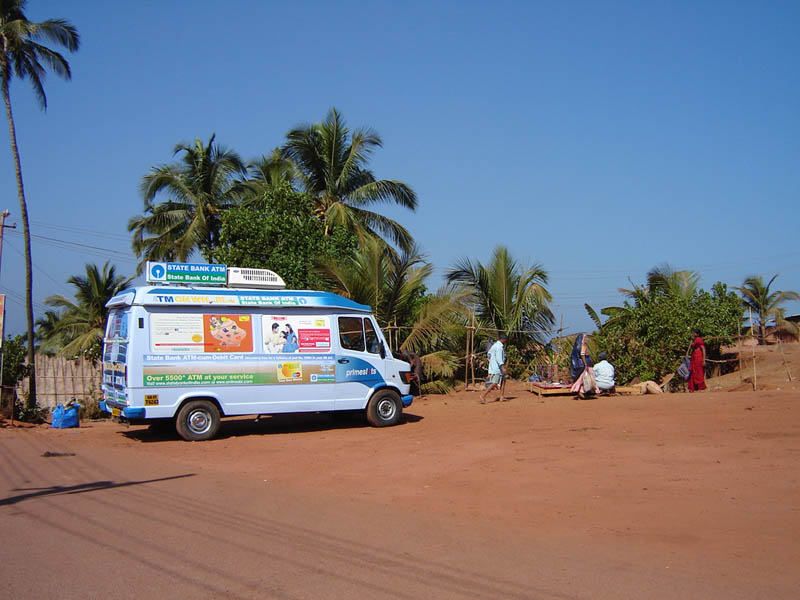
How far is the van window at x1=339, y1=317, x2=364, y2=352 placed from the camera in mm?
14039

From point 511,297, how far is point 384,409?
10.5 metres

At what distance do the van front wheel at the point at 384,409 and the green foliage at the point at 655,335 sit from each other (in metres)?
10.0

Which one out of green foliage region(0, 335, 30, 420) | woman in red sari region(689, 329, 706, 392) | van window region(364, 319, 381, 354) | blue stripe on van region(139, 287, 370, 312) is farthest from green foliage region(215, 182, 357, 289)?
woman in red sari region(689, 329, 706, 392)

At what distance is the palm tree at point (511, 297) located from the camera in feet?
77.6

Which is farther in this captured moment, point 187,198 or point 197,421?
point 187,198

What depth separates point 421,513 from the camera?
7438mm

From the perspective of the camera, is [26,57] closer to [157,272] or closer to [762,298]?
[157,272]

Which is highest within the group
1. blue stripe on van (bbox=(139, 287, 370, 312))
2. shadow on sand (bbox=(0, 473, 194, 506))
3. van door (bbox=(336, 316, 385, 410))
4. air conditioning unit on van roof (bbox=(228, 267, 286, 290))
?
air conditioning unit on van roof (bbox=(228, 267, 286, 290))

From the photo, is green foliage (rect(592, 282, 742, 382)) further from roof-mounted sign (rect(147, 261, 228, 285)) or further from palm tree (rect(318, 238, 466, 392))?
roof-mounted sign (rect(147, 261, 228, 285))

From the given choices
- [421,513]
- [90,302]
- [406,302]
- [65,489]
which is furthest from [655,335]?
[90,302]

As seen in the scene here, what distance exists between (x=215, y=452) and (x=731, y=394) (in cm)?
1138

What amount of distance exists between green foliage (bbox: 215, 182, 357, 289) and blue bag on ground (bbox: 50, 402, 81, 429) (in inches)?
311

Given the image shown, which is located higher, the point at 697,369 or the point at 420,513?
the point at 697,369

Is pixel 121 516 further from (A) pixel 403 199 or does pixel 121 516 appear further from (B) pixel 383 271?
(A) pixel 403 199
